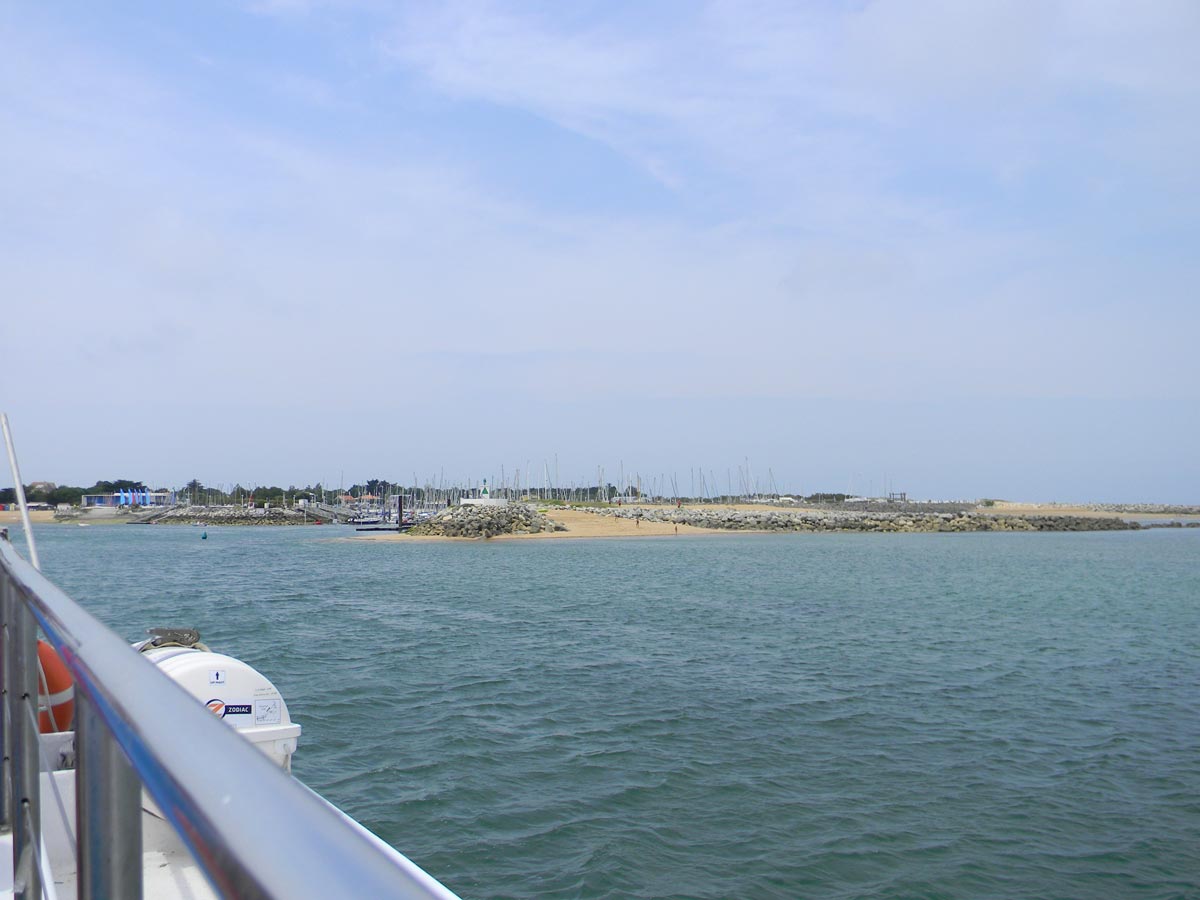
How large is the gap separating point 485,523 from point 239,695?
8067 centimetres

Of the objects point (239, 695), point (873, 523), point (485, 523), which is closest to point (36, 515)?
point (485, 523)

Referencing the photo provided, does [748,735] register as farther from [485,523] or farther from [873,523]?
[873,523]

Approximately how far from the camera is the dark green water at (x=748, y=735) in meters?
10.1

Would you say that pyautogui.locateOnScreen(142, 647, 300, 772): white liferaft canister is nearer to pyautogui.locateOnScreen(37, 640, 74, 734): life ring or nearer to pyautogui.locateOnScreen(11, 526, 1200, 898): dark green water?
pyautogui.locateOnScreen(37, 640, 74, 734): life ring

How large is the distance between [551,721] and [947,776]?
6135 mm

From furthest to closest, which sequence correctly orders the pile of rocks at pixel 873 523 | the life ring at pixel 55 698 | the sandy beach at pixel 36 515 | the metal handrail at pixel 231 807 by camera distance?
the sandy beach at pixel 36 515
the pile of rocks at pixel 873 523
the life ring at pixel 55 698
the metal handrail at pixel 231 807

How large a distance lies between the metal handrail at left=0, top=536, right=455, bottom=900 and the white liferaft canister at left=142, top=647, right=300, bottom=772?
560 centimetres

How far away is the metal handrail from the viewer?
79cm

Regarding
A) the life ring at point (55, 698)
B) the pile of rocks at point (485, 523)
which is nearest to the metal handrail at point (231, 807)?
the life ring at point (55, 698)

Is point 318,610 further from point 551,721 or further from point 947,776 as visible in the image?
point 947,776

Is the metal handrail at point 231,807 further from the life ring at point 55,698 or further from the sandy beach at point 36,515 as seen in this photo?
the sandy beach at point 36,515

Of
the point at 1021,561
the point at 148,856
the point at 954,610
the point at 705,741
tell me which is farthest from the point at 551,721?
the point at 1021,561

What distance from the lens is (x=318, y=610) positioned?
104 ft

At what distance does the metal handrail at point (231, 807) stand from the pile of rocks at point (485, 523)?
8473 centimetres
